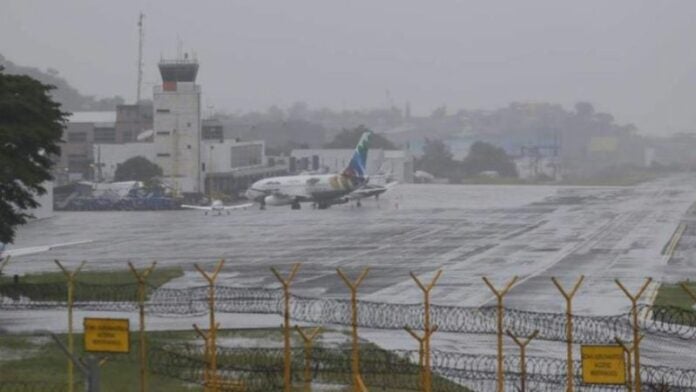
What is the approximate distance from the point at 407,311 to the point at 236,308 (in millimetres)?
4107

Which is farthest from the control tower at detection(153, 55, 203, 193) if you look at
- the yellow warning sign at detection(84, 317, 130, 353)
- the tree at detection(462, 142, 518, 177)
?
the yellow warning sign at detection(84, 317, 130, 353)

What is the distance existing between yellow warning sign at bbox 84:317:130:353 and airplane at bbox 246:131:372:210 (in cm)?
7411

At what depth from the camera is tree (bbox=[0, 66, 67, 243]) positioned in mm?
35969

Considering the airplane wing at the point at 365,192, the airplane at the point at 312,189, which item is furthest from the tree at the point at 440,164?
the airplane at the point at 312,189

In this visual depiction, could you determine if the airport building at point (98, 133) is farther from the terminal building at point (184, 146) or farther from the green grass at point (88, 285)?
the green grass at point (88, 285)

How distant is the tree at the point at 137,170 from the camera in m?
113

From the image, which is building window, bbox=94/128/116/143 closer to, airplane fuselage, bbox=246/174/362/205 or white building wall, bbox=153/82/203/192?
white building wall, bbox=153/82/203/192

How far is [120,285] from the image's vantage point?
39062mm

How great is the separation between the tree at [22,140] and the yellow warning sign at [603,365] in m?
18.7

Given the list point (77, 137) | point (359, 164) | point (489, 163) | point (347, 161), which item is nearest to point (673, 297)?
point (359, 164)

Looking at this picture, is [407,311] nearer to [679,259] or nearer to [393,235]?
[679,259]

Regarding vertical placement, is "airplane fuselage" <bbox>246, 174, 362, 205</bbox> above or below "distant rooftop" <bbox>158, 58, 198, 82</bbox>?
below

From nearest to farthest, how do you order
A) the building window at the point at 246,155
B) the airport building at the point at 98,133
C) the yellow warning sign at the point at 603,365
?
1. the yellow warning sign at the point at 603,365
2. the building window at the point at 246,155
3. the airport building at the point at 98,133

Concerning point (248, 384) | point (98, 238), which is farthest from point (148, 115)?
point (248, 384)
